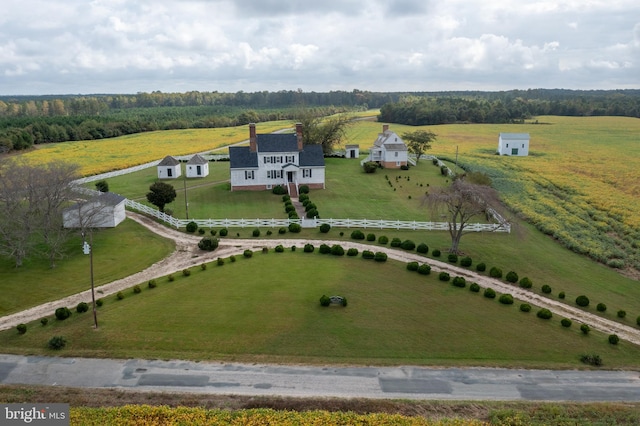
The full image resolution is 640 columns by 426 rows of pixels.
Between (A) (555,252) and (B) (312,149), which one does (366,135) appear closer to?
(B) (312,149)

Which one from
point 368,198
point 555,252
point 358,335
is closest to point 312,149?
point 368,198

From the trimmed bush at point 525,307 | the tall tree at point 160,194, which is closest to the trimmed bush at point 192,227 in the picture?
the tall tree at point 160,194

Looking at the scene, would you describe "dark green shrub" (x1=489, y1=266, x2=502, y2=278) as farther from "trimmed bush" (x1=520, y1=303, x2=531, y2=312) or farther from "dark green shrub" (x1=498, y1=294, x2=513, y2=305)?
"trimmed bush" (x1=520, y1=303, x2=531, y2=312)

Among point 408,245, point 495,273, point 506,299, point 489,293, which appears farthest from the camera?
point 408,245

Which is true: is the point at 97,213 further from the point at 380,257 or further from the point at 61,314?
the point at 380,257

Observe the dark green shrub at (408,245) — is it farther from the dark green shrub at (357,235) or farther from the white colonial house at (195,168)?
the white colonial house at (195,168)

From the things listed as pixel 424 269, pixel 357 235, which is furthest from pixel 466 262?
pixel 357 235
